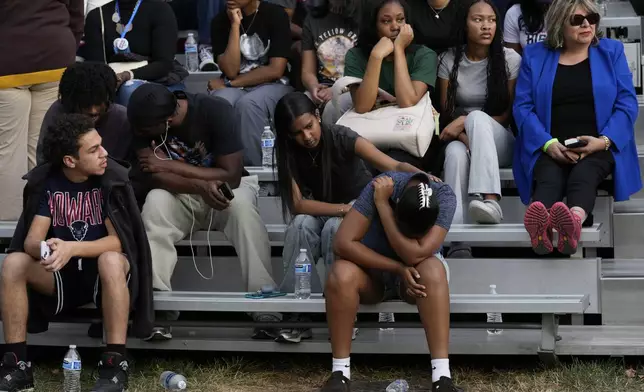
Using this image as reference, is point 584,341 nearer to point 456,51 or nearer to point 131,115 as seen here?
point 456,51

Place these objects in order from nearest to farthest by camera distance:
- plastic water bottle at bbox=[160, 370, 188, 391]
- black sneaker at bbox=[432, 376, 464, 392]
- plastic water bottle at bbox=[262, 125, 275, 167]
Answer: black sneaker at bbox=[432, 376, 464, 392], plastic water bottle at bbox=[160, 370, 188, 391], plastic water bottle at bbox=[262, 125, 275, 167]

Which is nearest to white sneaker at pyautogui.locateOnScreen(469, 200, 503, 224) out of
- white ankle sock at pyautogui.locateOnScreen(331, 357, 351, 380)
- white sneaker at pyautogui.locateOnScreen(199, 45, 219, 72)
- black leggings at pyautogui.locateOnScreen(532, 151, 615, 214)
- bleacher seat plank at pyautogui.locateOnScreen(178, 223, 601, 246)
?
bleacher seat plank at pyautogui.locateOnScreen(178, 223, 601, 246)

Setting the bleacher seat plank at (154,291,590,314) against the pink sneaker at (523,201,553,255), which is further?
the pink sneaker at (523,201,553,255)

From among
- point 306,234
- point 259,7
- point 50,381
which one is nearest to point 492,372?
point 306,234

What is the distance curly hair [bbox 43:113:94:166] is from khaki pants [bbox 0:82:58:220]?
1219 millimetres

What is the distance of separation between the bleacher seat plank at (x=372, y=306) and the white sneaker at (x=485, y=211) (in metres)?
0.52

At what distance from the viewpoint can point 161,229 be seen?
Answer: 22.6ft

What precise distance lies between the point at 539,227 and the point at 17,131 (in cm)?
316

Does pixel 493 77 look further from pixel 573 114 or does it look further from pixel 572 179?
pixel 572 179

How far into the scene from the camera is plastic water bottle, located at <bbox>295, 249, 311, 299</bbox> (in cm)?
655

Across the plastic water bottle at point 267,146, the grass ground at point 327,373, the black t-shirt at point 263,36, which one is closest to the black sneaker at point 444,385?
the grass ground at point 327,373

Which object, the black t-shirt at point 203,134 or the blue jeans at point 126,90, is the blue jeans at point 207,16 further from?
the black t-shirt at point 203,134

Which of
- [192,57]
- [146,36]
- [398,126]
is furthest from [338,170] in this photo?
[192,57]

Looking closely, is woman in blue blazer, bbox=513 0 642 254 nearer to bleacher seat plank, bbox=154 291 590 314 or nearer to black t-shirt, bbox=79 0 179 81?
bleacher seat plank, bbox=154 291 590 314
